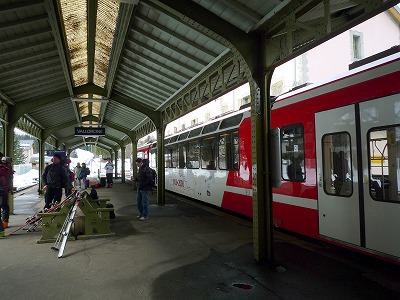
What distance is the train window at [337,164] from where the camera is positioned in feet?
16.8

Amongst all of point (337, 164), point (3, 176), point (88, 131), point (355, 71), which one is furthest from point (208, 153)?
point (88, 131)

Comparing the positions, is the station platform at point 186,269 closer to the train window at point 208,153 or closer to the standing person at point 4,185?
the standing person at point 4,185

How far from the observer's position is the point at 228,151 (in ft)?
30.2

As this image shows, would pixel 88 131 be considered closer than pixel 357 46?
Yes

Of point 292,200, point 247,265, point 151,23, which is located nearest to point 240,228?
point 292,200

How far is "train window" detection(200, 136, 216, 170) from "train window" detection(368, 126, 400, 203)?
19.0 feet

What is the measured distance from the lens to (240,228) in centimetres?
772

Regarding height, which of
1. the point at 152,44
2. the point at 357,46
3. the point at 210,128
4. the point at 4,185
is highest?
the point at 357,46

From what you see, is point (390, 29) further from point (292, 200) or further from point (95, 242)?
point (95, 242)

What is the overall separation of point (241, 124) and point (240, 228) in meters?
2.63

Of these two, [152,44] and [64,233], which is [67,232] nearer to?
[64,233]

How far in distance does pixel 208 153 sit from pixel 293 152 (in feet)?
14.4

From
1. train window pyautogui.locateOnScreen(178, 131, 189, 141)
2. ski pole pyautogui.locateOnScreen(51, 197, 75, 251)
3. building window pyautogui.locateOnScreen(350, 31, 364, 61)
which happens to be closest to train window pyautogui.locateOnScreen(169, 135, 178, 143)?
train window pyautogui.locateOnScreen(178, 131, 189, 141)

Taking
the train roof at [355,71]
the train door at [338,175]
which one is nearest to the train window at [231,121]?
the train roof at [355,71]
